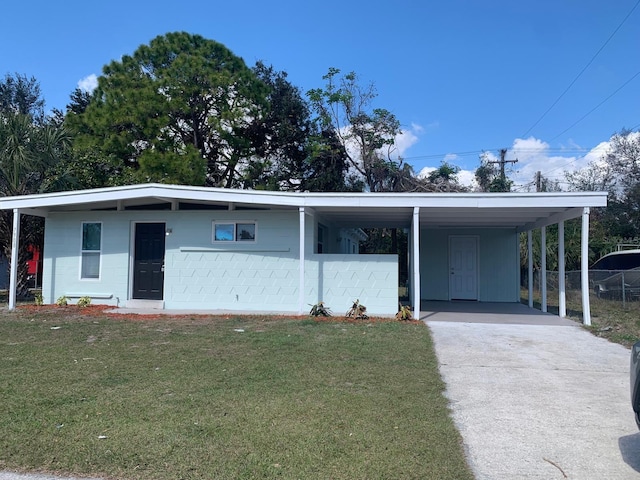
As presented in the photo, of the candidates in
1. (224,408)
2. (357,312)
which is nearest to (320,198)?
(357,312)

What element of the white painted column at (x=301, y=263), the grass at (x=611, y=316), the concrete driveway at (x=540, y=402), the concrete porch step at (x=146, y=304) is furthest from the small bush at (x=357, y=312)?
the concrete porch step at (x=146, y=304)

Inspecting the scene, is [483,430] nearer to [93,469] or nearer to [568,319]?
[93,469]

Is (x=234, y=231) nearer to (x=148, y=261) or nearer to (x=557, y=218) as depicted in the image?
(x=148, y=261)

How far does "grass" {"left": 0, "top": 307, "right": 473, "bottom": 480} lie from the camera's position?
3.66 meters

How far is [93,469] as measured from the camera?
354 centimetres

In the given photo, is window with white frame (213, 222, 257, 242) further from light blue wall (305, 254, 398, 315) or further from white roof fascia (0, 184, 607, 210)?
light blue wall (305, 254, 398, 315)

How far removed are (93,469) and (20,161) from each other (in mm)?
13329

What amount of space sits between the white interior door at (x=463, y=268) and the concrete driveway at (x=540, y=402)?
6.76 m

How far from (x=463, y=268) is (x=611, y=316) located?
5.33 metres

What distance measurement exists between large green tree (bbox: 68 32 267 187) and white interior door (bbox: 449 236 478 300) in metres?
11.5

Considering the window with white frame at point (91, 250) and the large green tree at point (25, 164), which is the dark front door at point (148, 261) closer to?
the window with white frame at point (91, 250)

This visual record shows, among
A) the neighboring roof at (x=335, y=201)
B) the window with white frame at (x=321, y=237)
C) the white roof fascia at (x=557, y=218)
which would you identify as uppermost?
the neighboring roof at (x=335, y=201)

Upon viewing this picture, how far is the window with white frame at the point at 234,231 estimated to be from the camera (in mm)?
12539

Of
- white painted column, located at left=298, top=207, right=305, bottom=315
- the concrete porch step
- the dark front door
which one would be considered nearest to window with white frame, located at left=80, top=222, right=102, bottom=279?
the dark front door
